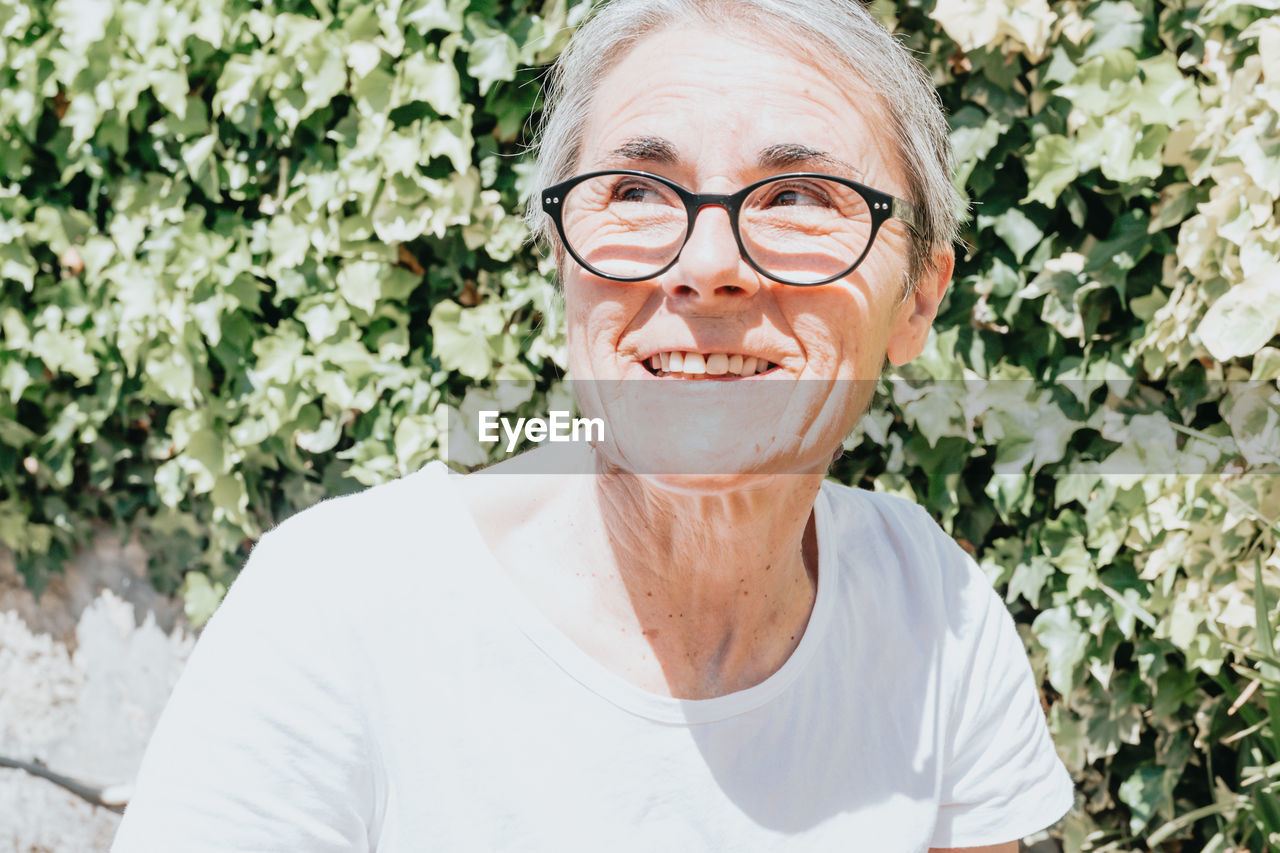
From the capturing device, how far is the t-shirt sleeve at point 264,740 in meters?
1.34

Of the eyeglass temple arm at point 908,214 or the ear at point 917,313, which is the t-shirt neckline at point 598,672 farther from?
the eyeglass temple arm at point 908,214

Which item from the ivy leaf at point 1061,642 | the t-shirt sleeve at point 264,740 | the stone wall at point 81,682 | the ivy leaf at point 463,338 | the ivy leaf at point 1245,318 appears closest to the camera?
the t-shirt sleeve at point 264,740

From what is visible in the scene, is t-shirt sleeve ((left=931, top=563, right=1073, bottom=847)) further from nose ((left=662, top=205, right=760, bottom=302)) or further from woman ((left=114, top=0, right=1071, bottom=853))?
nose ((left=662, top=205, right=760, bottom=302))

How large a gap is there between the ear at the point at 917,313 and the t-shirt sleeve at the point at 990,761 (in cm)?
48

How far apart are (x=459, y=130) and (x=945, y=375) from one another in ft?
4.36

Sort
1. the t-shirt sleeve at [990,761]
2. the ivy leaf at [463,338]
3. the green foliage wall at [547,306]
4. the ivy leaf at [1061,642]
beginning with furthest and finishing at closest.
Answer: the ivy leaf at [463,338] → the ivy leaf at [1061,642] → the green foliage wall at [547,306] → the t-shirt sleeve at [990,761]

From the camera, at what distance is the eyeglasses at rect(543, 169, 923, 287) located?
1409 millimetres

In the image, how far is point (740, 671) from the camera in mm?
1625

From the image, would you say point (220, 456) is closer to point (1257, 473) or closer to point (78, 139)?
point (78, 139)

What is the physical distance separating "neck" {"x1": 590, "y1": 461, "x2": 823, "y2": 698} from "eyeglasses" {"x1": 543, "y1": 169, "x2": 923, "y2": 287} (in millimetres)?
314

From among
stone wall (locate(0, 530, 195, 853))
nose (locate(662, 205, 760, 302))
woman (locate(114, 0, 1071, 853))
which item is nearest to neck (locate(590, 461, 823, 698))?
woman (locate(114, 0, 1071, 853))

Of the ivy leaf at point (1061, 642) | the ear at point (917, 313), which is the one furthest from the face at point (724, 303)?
the ivy leaf at point (1061, 642)

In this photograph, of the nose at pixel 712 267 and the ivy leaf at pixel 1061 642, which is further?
the ivy leaf at pixel 1061 642

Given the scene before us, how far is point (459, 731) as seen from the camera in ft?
4.78
